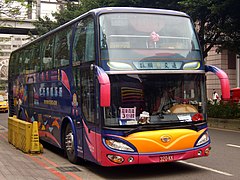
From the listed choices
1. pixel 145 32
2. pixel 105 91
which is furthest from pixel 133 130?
pixel 145 32

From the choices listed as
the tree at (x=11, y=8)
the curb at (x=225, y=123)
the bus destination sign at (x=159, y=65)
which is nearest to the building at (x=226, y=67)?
the curb at (x=225, y=123)

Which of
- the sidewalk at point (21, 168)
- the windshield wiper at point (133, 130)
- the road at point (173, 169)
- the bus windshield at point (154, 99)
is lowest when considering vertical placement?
the road at point (173, 169)

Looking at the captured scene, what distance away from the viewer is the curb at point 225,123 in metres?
17.0

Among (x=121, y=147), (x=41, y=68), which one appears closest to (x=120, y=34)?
(x=121, y=147)

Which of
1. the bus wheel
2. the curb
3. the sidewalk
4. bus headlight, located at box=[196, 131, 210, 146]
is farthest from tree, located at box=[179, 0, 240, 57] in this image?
the sidewalk

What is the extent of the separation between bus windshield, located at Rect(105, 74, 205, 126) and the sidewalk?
6.21 feet

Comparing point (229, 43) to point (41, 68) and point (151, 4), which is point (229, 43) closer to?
point (151, 4)

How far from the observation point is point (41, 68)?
39.5 feet

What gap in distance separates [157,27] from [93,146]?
283 cm

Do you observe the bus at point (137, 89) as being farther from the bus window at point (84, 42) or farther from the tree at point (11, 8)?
the tree at point (11, 8)

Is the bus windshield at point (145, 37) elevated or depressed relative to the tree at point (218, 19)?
depressed

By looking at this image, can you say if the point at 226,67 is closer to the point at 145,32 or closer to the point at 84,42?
the point at 84,42

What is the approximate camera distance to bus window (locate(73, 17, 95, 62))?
26.9ft

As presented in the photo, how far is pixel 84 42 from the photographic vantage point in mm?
8664
